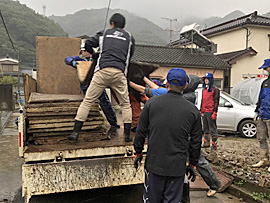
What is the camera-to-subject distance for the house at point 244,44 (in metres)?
19.0

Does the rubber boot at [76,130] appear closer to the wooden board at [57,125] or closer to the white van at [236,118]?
the wooden board at [57,125]

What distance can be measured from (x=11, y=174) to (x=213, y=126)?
4.38 m

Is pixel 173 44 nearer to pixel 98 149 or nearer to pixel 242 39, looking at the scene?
pixel 242 39

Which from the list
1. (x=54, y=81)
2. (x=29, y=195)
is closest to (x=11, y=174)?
(x=54, y=81)

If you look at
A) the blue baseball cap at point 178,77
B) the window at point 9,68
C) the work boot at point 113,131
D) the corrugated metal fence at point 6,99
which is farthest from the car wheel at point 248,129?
the window at point 9,68

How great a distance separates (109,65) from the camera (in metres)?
3.51

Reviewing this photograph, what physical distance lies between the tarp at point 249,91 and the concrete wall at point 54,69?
890cm

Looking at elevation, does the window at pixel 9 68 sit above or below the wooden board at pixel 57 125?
above


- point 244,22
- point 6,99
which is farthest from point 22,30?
point 6,99

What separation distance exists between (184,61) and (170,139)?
15.6m

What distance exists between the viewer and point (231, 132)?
1007 cm

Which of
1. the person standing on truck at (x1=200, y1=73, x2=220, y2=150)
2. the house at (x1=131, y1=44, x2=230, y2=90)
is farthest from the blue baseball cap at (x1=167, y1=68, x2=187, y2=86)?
the house at (x1=131, y1=44, x2=230, y2=90)

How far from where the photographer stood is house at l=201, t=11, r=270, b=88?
19000 mm

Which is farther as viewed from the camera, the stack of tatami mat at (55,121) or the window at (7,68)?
the window at (7,68)
